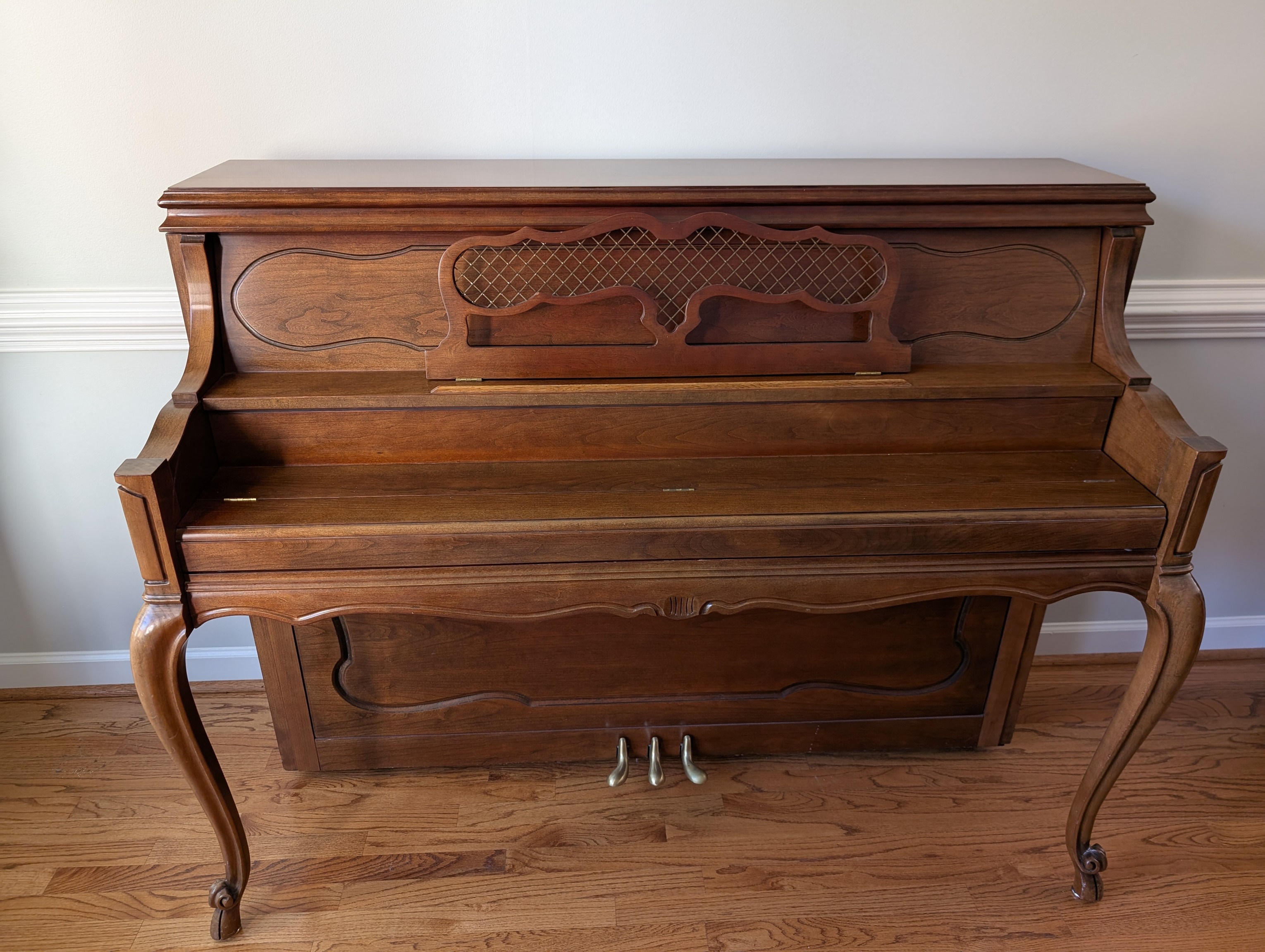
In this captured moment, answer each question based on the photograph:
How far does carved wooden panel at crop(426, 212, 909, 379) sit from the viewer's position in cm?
138

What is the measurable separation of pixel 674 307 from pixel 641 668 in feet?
2.54

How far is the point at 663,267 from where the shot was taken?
1433mm

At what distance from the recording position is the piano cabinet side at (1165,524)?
51.3 inches

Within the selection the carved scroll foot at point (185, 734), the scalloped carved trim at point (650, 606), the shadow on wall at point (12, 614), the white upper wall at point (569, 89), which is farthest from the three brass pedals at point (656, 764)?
the shadow on wall at point (12, 614)

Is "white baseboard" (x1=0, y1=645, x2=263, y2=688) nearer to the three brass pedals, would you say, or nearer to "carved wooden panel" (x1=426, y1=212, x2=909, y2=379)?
the three brass pedals

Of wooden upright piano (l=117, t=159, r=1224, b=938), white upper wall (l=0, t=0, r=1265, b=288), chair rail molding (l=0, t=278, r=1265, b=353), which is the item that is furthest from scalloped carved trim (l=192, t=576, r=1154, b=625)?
white upper wall (l=0, t=0, r=1265, b=288)

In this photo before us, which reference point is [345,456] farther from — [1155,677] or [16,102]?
[1155,677]

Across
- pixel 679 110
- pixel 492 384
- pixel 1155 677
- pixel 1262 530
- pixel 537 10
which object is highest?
pixel 537 10

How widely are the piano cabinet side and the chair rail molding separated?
395 millimetres

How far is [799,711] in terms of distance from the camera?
188 centimetres

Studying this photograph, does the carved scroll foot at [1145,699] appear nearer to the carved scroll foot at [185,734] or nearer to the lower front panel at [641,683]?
the lower front panel at [641,683]

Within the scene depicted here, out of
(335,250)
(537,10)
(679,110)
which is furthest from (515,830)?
(537,10)

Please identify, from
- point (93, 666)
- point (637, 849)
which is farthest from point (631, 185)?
point (93, 666)

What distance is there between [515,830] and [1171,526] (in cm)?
132
